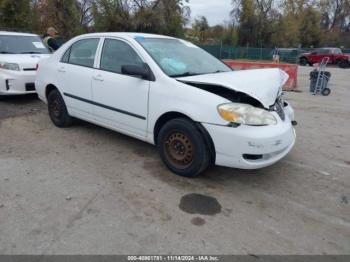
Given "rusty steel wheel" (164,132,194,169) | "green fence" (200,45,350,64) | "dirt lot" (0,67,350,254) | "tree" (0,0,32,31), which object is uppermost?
"tree" (0,0,32,31)

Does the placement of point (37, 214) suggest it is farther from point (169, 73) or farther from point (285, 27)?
point (285, 27)

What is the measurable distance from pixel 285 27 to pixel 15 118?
140 feet

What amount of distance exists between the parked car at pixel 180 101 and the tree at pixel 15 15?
14427 millimetres

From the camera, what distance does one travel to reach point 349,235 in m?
3.08

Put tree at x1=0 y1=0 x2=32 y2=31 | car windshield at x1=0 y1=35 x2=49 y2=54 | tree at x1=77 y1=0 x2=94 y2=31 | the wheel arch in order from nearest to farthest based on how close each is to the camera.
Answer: the wheel arch → car windshield at x1=0 y1=35 x2=49 y2=54 → tree at x1=0 y1=0 x2=32 y2=31 → tree at x1=77 y1=0 x2=94 y2=31

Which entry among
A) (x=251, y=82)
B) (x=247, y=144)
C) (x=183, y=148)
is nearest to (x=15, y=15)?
(x=183, y=148)

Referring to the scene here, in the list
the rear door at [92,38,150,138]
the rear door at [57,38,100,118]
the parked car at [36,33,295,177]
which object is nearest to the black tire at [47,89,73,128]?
the rear door at [57,38,100,118]

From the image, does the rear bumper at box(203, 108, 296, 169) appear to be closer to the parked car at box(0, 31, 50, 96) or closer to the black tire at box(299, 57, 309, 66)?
the parked car at box(0, 31, 50, 96)

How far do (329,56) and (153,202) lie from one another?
30890 mm

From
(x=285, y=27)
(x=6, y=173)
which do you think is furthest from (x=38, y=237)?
(x=285, y=27)

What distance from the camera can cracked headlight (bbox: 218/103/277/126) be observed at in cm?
359

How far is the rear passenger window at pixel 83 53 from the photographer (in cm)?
509

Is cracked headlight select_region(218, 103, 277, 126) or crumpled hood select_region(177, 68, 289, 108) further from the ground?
crumpled hood select_region(177, 68, 289, 108)

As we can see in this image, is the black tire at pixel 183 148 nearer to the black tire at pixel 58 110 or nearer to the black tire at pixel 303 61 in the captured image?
the black tire at pixel 58 110
